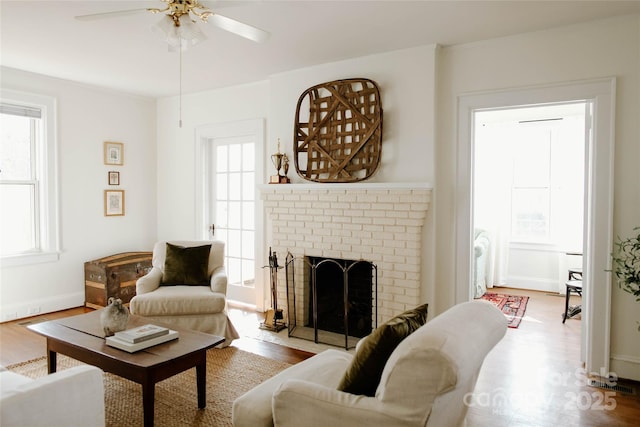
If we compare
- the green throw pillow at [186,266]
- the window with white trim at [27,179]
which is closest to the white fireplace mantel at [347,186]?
the green throw pillow at [186,266]

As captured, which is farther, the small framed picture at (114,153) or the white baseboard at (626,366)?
the small framed picture at (114,153)

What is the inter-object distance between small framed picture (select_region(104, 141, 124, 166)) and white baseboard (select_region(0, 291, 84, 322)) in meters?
1.60

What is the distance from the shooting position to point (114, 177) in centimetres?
554

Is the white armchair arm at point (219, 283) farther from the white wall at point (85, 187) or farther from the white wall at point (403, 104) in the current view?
the white wall at point (85, 187)

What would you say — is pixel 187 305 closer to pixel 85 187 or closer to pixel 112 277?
pixel 112 277

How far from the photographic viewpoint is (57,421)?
1613 mm

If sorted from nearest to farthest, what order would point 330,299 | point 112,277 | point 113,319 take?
point 113,319, point 330,299, point 112,277

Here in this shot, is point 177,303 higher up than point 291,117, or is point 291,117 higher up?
point 291,117

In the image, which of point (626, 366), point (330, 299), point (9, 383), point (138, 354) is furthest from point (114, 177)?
point (626, 366)

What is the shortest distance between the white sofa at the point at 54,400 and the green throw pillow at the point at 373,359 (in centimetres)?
98

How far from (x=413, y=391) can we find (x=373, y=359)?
262mm

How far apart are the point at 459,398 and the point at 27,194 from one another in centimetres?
485

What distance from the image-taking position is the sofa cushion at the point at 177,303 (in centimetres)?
366

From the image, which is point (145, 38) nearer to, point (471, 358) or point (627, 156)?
point (471, 358)
